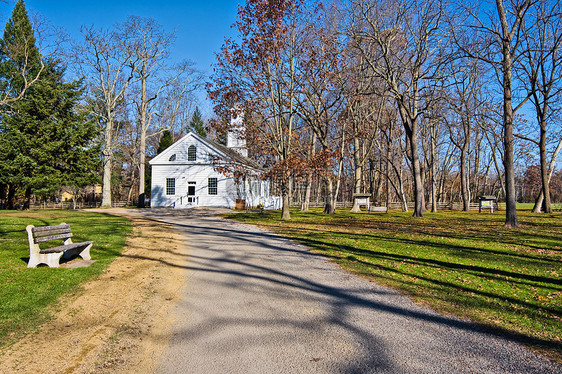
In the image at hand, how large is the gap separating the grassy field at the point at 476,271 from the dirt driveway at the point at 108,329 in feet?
13.2

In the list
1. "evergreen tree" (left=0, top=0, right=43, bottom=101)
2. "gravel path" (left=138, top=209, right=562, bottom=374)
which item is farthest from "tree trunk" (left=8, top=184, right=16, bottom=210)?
"gravel path" (left=138, top=209, right=562, bottom=374)

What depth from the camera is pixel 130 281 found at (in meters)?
6.73

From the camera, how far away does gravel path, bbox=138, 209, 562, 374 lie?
11.6 feet

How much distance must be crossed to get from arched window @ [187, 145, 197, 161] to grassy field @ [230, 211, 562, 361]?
21.2m

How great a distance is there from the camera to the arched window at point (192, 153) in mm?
32531

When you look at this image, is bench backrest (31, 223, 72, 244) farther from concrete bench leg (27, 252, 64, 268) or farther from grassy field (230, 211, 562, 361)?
grassy field (230, 211, 562, 361)

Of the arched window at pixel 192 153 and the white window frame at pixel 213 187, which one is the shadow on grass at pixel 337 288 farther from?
the arched window at pixel 192 153

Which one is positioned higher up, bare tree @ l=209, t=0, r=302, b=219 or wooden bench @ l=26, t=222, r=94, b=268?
bare tree @ l=209, t=0, r=302, b=219

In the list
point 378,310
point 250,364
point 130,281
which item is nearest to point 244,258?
point 130,281

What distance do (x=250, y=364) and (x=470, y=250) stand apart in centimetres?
885

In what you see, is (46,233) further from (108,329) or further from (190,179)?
(190,179)

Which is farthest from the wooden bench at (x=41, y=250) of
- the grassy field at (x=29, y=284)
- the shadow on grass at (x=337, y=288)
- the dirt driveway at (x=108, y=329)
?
the shadow on grass at (x=337, y=288)

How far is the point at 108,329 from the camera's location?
4.53 metres

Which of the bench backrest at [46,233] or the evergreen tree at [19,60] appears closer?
the bench backrest at [46,233]
